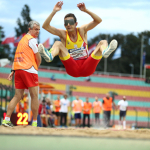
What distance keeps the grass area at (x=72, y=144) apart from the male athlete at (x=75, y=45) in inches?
98.2

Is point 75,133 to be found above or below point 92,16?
below

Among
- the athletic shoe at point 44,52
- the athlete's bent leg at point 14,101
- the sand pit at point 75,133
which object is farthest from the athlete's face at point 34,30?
the sand pit at point 75,133

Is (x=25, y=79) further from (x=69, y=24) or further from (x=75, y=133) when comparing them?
(x=75, y=133)

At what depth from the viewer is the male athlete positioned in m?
5.66

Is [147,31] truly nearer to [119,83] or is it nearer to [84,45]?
[119,83]

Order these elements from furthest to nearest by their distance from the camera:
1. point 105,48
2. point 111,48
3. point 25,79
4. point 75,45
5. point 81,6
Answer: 1. point 75,45
2. point 81,6
3. point 105,48
4. point 25,79
5. point 111,48

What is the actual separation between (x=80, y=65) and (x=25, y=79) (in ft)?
4.22

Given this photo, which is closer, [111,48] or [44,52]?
[44,52]

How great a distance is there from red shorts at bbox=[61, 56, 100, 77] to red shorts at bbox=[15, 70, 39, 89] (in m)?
0.80

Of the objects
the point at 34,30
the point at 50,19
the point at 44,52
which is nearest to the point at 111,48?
the point at 44,52

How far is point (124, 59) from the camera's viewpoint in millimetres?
53750

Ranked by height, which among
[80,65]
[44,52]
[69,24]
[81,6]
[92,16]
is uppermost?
[81,6]

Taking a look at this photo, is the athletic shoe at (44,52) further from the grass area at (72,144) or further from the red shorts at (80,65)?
the grass area at (72,144)

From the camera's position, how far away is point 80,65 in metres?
6.07
